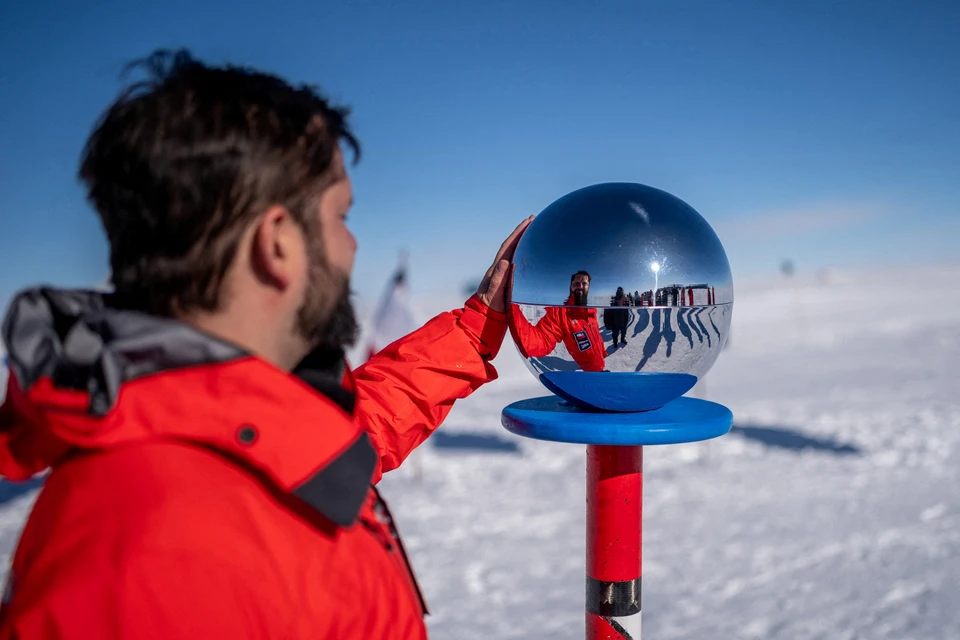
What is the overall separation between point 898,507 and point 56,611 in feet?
21.0

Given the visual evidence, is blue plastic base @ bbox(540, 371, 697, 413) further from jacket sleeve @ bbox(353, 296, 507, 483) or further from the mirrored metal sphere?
jacket sleeve @ bbox(353, 296, 507, 483)

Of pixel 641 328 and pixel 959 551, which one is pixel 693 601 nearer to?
pixel 959 551

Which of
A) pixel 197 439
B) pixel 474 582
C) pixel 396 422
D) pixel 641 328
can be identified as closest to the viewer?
pixel 197 439

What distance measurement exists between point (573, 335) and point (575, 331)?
16 millimetres

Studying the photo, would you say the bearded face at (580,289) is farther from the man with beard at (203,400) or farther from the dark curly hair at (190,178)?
the dark curly hair at (190,178)

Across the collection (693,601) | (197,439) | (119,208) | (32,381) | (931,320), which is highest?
(931,320)

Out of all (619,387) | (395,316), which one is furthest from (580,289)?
(395,316)

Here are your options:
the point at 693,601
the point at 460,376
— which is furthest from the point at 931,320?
the point at 460,376

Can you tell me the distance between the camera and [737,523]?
18.9ft

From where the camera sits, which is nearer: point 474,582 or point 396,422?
point 396,422

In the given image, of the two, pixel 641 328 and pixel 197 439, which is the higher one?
pixel 641 328

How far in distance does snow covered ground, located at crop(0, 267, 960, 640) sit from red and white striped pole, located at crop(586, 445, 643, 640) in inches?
89.2

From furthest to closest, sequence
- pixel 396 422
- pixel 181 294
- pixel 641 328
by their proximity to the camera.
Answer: pixel 396 422
pixel 641 328
pixel 181 294

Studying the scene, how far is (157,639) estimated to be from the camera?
1152mm
